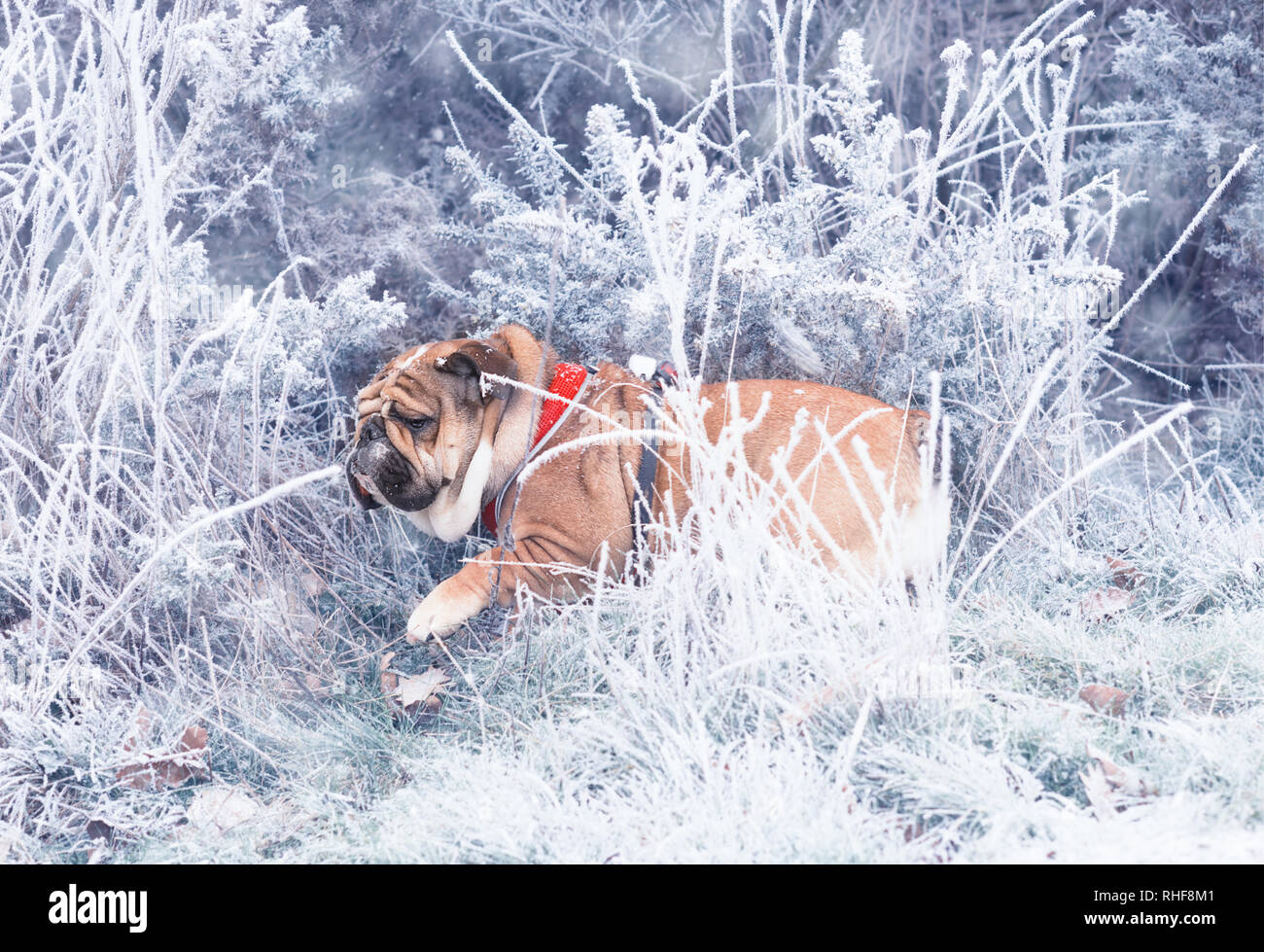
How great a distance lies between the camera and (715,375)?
143 inches

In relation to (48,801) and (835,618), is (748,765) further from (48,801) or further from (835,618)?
(48,801)

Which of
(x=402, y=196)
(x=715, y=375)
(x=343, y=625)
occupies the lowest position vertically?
(x=343, y=625)

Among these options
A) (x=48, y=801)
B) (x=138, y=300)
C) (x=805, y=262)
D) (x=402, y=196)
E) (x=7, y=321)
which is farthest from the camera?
(x=402, y=196)

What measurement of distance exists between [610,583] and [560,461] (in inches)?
16.0

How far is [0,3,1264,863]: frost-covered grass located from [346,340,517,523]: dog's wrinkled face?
0.24 metres

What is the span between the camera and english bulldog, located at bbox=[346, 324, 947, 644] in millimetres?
2979

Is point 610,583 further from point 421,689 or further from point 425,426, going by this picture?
point 425,426

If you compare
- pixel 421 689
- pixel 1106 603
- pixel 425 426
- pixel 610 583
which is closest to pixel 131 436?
pixel 425 426

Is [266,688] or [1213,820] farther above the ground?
[1213,820]

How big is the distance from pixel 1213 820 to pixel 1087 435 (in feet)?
7.76

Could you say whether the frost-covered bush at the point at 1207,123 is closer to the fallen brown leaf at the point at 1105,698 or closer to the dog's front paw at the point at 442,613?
the fallen brown leaf at the point at 1105,698

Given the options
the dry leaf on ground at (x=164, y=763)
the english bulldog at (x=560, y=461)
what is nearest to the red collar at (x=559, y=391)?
the english bulldog at (x=560, y=461)

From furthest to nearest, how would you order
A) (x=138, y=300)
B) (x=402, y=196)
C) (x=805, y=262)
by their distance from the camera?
(x=402, y=196)
(x=805, y=262)
(x=138, y=300)
